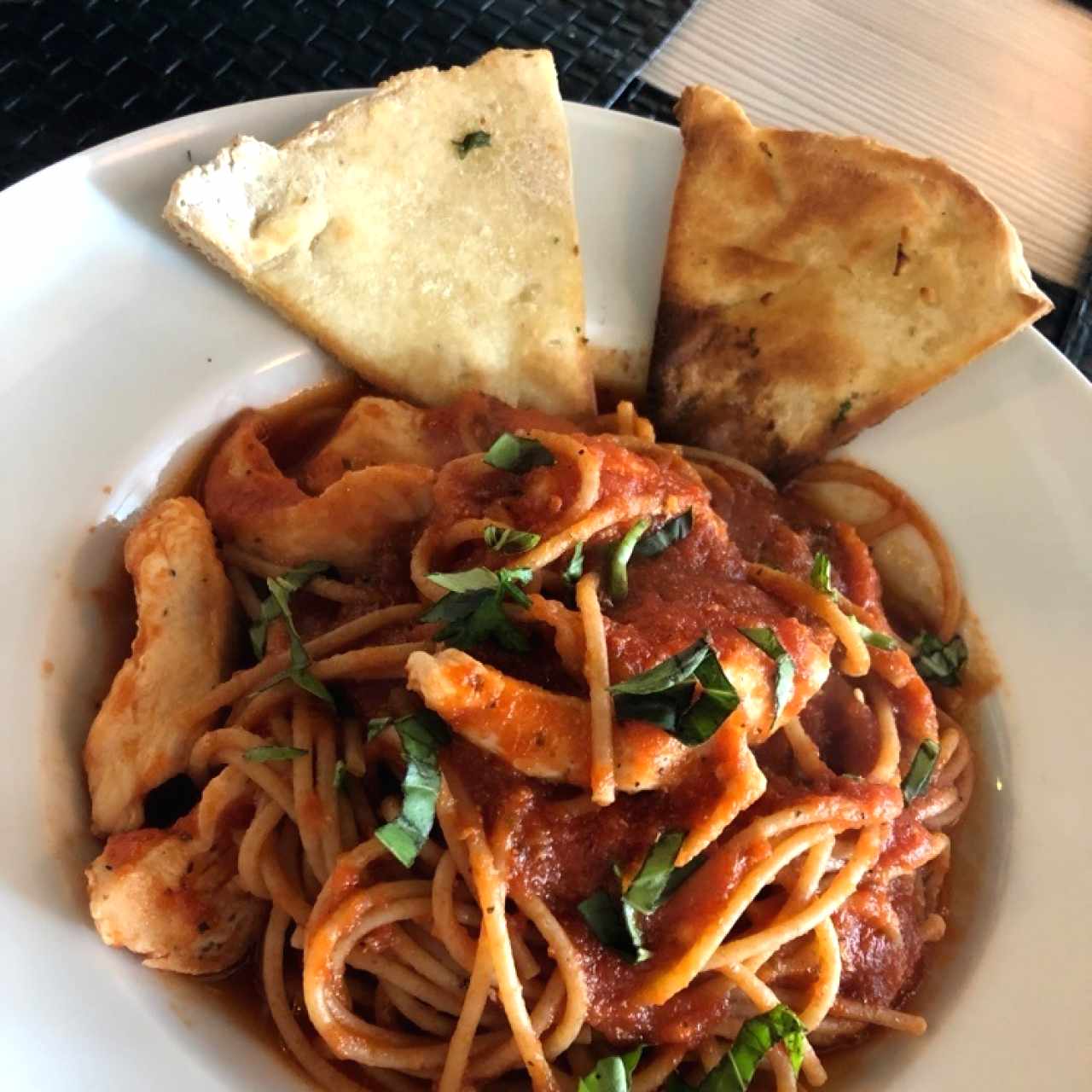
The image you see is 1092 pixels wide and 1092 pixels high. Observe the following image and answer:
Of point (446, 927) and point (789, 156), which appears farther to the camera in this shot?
point (789, 156)

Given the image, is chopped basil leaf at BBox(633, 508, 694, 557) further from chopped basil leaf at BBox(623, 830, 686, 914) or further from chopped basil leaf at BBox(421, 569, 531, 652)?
chopped basil leaf at BBox(623, 830, 686, 914)

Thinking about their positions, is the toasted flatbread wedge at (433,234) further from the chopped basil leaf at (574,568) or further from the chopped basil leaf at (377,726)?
the chopped basil leaf at (377,726)

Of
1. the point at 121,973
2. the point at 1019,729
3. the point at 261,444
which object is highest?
the point at 261,444

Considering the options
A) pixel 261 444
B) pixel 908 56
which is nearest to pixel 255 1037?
pixel 261 444

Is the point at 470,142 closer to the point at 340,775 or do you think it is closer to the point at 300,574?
the point at 300,574

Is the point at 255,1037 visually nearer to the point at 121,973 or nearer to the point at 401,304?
the point at 121,973

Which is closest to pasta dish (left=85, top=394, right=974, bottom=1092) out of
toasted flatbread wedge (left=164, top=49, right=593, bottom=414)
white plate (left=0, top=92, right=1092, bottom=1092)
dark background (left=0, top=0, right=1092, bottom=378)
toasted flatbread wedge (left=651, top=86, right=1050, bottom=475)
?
white plate (left=0, top=92, right=1092, bottom=1092)
